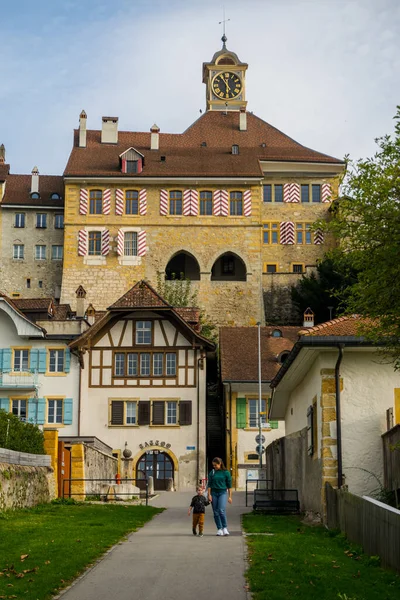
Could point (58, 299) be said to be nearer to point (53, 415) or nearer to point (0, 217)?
point (0, 217)

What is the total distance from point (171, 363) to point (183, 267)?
2864 cm

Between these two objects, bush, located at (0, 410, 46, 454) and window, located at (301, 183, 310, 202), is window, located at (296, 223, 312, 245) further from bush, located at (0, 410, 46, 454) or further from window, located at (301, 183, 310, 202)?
bush, located at (0, 410, 46, 454)

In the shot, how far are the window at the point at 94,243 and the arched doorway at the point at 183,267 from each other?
5.29 m

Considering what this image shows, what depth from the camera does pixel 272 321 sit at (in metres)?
71.4

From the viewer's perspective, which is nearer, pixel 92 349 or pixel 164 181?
pixel 92 349

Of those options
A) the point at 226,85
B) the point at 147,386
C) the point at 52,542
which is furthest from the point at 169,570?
the point at 226,85

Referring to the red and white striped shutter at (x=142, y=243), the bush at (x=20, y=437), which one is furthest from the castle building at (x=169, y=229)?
the bush at (x=20, y=437)

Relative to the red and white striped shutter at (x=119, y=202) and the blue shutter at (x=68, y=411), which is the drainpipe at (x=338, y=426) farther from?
the red and white striped shutter at (x=119, y=202)

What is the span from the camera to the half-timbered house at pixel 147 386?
4525 centimetres

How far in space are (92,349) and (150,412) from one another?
153 inches

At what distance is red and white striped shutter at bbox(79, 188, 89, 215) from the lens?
71.2 metres

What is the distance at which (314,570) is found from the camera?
1157 cm

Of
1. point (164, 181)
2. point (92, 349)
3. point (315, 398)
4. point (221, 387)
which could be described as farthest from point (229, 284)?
point (315, 398)

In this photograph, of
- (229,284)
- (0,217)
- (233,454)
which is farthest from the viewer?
(0,217)
